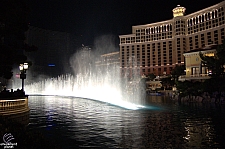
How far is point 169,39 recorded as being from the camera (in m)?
109

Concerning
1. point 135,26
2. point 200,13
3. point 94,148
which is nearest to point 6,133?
point 94,148

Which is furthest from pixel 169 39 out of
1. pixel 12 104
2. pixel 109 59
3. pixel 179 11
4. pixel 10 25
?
pixel 12 104

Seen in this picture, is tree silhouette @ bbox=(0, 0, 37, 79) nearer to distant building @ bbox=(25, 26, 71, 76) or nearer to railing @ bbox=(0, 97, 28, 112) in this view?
railing @ bbox=(0, 97, 28, 112)

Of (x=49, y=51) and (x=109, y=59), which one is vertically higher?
(x=49, y=51)

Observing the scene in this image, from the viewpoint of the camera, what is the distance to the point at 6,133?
21.9 feet

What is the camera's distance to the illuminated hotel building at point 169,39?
292 ft

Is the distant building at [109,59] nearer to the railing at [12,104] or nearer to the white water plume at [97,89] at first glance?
the white water plume at [97,89]

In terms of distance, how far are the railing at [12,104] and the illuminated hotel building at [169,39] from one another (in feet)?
279

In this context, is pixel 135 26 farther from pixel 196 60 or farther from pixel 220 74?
pixel 220 74

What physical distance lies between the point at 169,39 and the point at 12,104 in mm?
102939

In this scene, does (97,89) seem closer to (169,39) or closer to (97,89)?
(97,89)

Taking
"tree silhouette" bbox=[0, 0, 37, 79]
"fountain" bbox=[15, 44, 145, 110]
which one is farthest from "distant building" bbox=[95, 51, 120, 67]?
"tree silhouette" bbox=[0, 0, 37, 79]

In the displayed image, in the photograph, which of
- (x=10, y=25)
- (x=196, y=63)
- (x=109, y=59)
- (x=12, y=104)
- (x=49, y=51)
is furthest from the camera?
(x=109, y=59)

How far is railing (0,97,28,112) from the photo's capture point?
42.3ft
